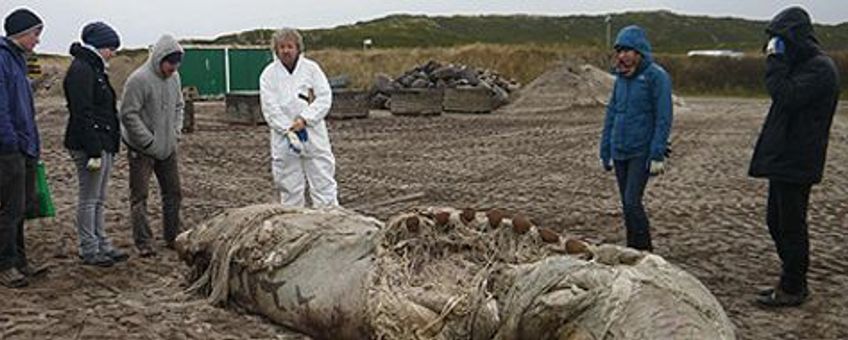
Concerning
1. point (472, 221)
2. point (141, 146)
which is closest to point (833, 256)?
point (472, 221)

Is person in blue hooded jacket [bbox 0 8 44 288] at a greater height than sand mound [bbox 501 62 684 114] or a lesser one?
greater

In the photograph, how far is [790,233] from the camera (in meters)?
6.76

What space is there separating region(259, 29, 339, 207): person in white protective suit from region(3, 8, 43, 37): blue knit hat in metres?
1.92

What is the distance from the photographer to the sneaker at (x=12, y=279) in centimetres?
708

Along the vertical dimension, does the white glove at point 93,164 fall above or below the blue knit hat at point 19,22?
below

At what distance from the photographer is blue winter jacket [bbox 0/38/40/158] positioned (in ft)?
22.8

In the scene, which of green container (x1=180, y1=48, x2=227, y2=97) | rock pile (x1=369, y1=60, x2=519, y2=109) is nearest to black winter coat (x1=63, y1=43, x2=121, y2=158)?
rock pile (x1=369, y1=60, x2=519, y2=109)

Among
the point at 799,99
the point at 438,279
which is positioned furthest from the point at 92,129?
the point at 799,99

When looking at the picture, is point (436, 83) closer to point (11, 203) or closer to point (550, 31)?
point (11, 203)

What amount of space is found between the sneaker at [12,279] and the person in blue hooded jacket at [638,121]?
14.8 ft

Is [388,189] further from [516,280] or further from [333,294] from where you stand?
[516,280]

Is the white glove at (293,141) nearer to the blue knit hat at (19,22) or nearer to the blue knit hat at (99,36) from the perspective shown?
the blue knit hat at (99,36)

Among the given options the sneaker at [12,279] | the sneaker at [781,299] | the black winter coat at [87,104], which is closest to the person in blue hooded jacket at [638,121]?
the sneaker at [781,299]

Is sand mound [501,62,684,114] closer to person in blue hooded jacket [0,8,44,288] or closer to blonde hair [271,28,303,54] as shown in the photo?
blonde hair [271,28,303,54]
